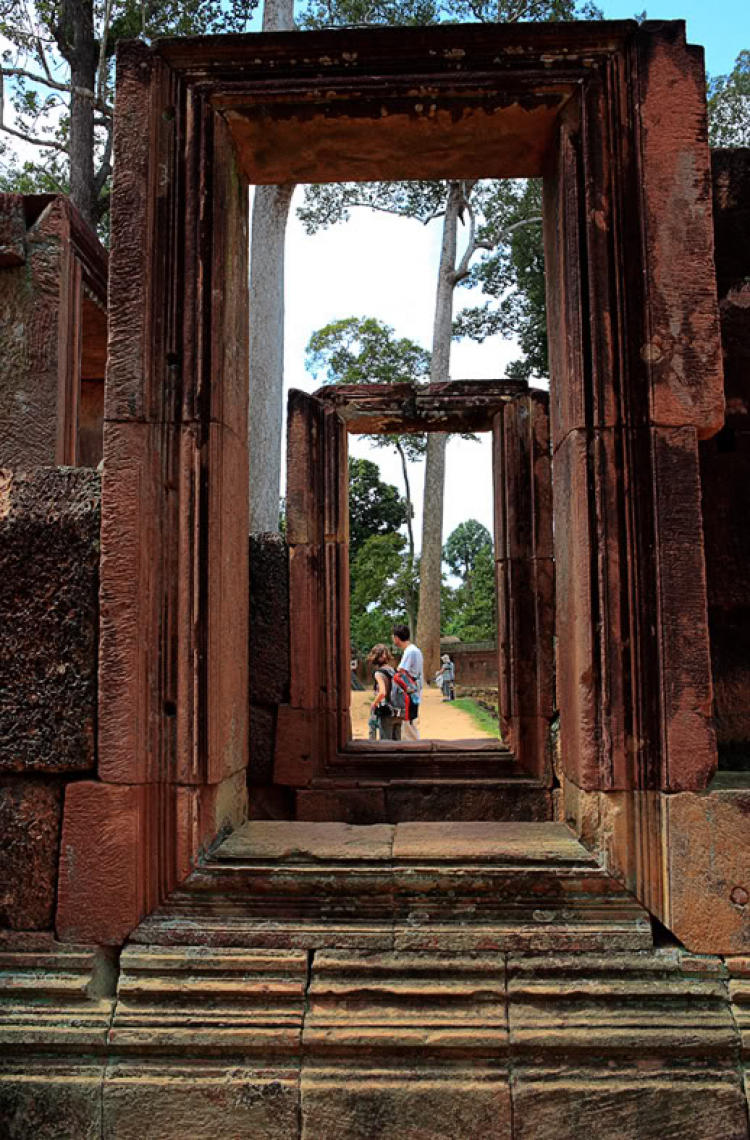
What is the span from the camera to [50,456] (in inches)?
170

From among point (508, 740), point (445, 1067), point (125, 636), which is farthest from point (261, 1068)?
point (508, 740)

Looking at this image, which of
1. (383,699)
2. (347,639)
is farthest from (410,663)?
(347,639)

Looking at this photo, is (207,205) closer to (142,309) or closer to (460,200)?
(142,309)

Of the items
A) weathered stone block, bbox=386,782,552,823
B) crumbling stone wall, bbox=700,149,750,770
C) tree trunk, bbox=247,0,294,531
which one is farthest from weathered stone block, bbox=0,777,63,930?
tree trunk, bbox=247,0,294,531

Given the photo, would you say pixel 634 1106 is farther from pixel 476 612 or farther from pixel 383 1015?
pixel 476 612

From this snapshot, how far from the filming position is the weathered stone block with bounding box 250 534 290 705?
20.0 ft

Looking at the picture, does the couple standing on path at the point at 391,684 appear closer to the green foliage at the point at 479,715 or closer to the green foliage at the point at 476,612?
the green foliage at the point at 479,715

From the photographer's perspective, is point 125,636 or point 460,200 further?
point 460,200

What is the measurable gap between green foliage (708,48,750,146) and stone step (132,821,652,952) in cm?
2002

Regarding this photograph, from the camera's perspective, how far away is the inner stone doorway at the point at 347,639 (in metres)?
6.18

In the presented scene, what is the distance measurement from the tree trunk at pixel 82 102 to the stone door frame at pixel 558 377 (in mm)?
12125

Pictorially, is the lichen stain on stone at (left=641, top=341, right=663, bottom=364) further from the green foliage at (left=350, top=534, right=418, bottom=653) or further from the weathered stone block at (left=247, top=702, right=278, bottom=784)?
the green foliage at (left=350, top=534, right=418, bottom=653)

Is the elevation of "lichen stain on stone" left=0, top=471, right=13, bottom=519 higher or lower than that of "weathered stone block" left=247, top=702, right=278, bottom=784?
higher

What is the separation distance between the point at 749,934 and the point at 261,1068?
156 cm
